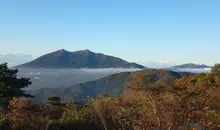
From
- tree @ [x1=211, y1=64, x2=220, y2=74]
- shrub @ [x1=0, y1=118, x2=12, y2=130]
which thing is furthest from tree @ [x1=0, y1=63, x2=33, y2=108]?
tree @ [x1=211, y1=64, x2=220, y2=74]

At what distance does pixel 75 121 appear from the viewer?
16594 mm

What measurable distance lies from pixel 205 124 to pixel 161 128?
4051 mm

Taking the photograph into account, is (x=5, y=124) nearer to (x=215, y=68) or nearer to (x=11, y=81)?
(x=11, y=81)

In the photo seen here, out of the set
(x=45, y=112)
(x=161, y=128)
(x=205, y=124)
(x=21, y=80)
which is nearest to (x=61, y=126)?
(x=45, y=112)

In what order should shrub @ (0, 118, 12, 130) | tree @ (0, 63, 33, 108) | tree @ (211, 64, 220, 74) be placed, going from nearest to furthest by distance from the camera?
shrub @ (0, 118, 12, 130) → tree @ (0, 63, 33, 108) → tree @ (211, 64, 220, 74)

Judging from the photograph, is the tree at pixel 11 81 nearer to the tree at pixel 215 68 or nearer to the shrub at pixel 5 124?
the shrub at pixel 5 124

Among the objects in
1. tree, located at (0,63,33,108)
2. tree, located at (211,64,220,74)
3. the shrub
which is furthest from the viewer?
tree, located at (211,64,220,74)

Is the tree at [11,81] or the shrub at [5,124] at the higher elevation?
the tree at [11,81]

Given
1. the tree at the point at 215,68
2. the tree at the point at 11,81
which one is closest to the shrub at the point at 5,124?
the tree at the point at 11,81

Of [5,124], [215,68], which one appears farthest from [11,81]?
[215,68]

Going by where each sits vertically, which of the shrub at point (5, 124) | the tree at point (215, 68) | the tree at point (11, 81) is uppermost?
the tree at point (215, 68)

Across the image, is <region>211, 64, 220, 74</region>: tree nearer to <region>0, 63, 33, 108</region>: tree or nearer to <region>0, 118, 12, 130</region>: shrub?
<region>0, 63, 33, 108</region>: tree

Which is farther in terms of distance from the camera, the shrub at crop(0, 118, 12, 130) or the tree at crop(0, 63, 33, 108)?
the tree at crop(0, 63, 33, 108)

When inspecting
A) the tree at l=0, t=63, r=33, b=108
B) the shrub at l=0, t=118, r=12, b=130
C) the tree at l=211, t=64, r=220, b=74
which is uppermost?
the tree at l=211, t=64, r=220, b=74
